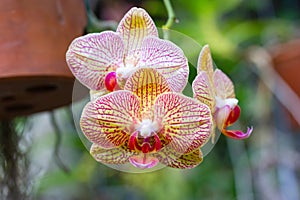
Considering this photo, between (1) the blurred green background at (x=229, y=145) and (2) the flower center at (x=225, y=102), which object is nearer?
(2) the flower center at (x=225, y=102)

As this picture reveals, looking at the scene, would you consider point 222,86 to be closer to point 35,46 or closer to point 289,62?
point 35,46

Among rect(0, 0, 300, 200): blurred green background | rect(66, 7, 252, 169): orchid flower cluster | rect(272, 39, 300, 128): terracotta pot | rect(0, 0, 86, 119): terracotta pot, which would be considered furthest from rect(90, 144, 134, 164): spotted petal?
rect(272, 39, 300, 128): terracotta pot

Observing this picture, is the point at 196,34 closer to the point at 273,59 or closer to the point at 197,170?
the point at 273,59

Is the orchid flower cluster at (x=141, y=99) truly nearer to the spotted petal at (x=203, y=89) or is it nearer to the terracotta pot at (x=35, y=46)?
the spotted petal at (x=203, y=89)

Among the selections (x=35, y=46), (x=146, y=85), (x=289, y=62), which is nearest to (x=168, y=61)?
(x=146, y=85)

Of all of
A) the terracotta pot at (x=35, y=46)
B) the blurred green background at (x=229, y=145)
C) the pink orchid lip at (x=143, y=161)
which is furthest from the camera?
the blurred green background at (x=229, y=145)

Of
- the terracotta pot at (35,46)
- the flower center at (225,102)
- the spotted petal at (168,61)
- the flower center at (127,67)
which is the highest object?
the spotted petal at (168,61)

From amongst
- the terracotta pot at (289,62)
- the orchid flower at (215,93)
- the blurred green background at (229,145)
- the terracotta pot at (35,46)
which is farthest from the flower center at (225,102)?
the terracotta pot at (289,62)
